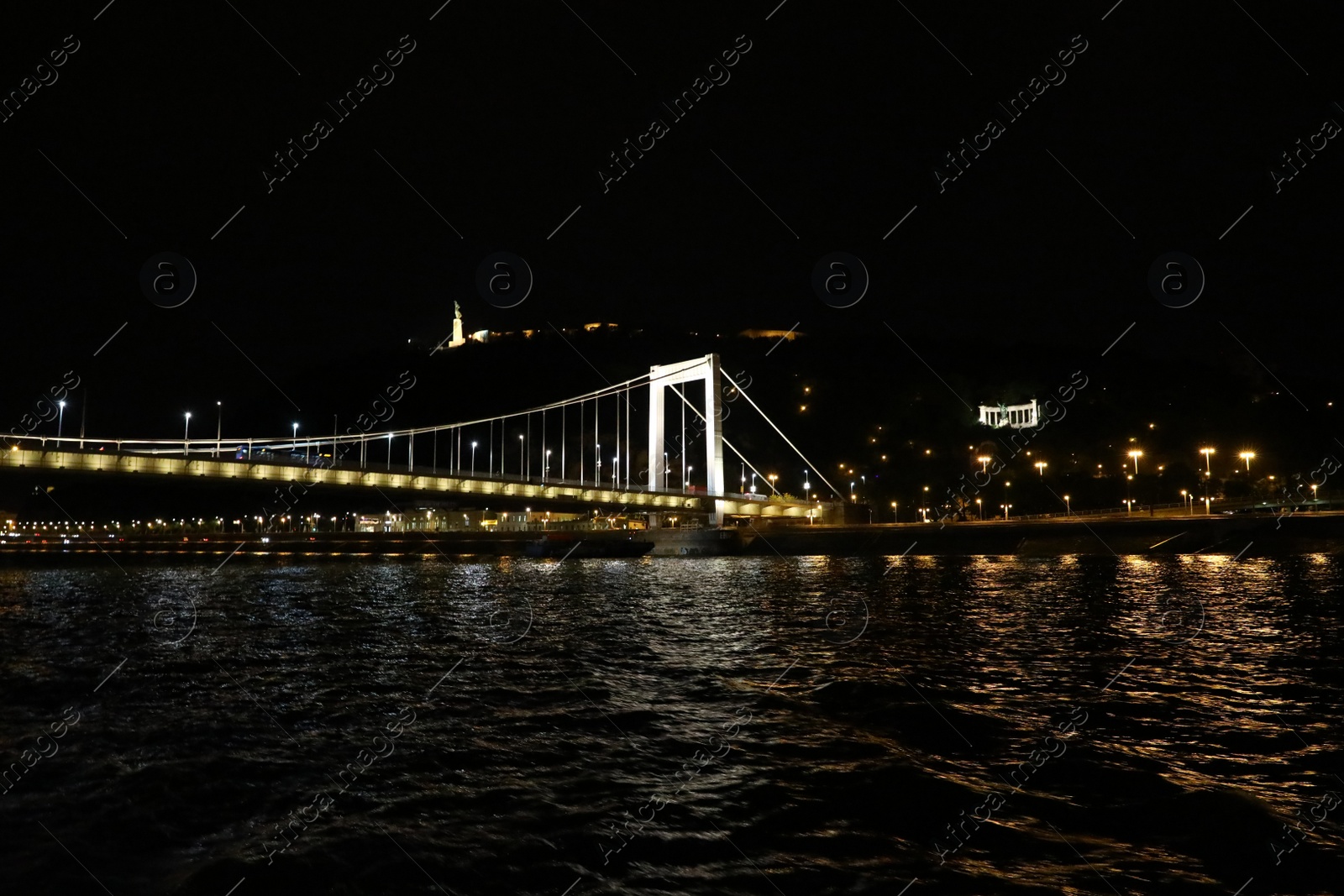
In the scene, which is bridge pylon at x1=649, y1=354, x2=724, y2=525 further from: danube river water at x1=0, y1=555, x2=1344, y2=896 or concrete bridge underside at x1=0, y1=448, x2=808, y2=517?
danube river water at x1=0, y1=555, x2=1344, y2=896

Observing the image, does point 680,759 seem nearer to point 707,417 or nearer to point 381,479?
point 381,479

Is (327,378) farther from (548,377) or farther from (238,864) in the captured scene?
(238,864)

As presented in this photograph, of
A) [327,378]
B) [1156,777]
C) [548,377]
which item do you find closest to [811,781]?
[1156,777]

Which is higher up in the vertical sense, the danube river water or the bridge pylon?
the bridge pylon

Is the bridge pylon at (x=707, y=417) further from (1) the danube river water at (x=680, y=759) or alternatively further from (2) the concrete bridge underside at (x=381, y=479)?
(1) the danube river water at (x=680, y=759)

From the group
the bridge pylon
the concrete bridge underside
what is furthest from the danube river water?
the bridge pylon

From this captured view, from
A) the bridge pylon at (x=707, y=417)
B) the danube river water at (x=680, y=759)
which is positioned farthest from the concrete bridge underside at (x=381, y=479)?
the danube river water at (x=680, y=759)

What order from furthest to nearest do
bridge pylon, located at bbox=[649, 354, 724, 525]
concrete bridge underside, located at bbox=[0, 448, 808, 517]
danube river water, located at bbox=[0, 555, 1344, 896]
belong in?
bridge pylon, located at bbox=[649, 354, 724, 525] < concrete bridge underside, located at bbox=[0, 448, 808, 517] < danube river water, located at bbox=[0, 555, 1344, 896]
